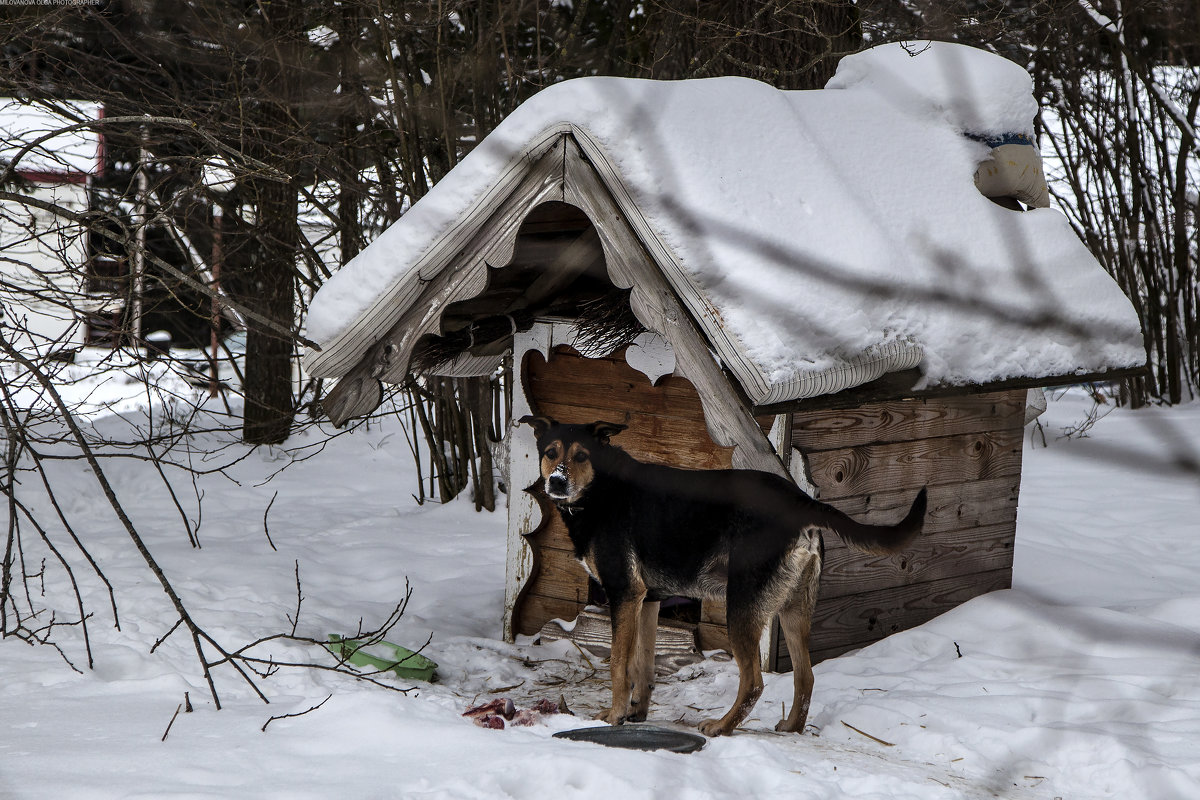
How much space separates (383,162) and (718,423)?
176 inches

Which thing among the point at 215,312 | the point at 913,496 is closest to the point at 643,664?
the point at 913,496

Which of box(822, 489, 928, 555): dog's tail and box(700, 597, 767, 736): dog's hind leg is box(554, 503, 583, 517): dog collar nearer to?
box(700, 597, 767, 736): dog's hind leg

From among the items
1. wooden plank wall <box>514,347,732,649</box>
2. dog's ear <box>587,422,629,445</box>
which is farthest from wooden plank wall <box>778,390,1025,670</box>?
dog's ear <box>587,422,629,445</box>

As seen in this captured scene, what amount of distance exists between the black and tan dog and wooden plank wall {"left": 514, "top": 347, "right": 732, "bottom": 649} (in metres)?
0.73

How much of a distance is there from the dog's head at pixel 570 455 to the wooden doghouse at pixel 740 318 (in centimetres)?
49

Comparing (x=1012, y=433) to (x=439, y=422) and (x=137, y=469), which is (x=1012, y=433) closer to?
(x=439, y=422)

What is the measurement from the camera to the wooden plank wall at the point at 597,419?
180 inches

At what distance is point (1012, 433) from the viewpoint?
4.91m

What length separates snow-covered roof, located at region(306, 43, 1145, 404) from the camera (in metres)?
3.24

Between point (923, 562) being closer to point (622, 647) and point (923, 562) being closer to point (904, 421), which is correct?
point (904, 421)

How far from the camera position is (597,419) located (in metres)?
4.89

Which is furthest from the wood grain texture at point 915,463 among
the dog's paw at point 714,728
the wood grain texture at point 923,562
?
the dog's paw at point 714,728

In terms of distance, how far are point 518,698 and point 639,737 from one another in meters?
1.04

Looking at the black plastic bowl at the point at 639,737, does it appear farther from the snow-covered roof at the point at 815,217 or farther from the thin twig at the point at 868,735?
the snow-covered roof at the point at 815,217
